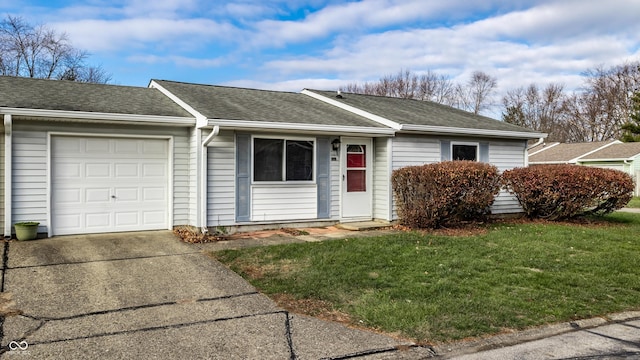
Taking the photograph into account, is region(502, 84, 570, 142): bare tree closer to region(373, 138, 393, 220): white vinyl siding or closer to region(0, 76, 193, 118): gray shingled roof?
region(373, 138, 393, 220): white vinyl siding

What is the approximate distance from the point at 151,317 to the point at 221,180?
4773 millimetres

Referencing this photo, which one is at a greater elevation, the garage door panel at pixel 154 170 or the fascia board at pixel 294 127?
the fascia board at pixel 294 127

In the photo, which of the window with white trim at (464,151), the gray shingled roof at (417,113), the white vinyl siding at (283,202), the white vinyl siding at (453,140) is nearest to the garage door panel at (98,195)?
the white vinyl siding at (283,202)

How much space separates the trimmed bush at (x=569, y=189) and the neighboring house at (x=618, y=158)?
16428mm

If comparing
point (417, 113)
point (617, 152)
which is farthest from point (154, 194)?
point (617, 152)

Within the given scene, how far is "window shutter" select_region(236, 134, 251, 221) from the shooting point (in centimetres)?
915

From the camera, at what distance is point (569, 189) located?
34.2 ft

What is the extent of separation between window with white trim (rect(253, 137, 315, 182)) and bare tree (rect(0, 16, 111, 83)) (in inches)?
826

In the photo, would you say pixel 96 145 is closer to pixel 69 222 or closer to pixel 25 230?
pixel 69 222

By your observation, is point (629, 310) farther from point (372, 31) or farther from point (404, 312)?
point (372, 31)

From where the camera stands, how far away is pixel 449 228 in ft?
31.9

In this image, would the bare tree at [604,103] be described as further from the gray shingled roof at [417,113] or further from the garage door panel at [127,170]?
the garage door panel at [127,170]

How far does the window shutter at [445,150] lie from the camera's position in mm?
11211

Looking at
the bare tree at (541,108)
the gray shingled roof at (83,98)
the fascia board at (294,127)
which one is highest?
the bare tree at (541,108)
